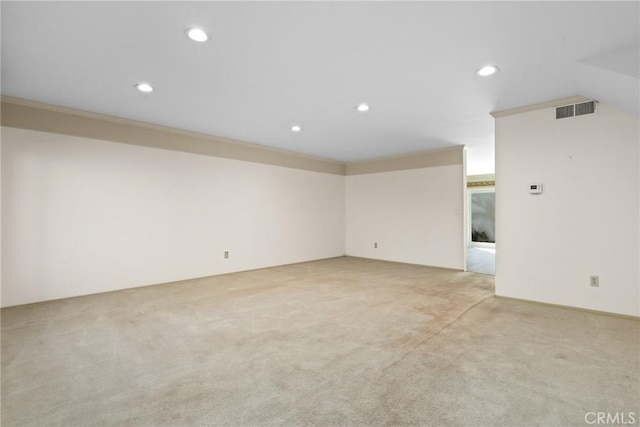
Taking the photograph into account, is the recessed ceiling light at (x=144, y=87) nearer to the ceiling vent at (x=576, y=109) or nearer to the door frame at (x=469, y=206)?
the ceiling vent at (x=576, y=109)

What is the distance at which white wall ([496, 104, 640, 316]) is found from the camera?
313 centimetres

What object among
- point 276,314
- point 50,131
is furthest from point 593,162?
point 50,131

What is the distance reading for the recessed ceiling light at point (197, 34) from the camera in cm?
219

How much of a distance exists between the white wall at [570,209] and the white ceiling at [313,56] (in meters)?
0.39

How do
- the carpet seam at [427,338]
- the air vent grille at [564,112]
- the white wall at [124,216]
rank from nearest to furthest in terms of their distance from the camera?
the carpet seam at [427,338] < the air vent grille at [564,112] < the white wall at [124,216]

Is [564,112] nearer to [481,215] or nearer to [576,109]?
[576,109]

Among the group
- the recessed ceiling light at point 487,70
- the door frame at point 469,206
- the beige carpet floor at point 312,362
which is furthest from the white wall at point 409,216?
the door frame at point 469,206

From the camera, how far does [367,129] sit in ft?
15.8

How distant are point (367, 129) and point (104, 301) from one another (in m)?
4.53

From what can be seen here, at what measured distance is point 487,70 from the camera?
110 inches

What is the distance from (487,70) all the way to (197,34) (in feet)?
8.67

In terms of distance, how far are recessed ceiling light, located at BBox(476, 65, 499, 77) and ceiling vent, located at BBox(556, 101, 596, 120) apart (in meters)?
1.40

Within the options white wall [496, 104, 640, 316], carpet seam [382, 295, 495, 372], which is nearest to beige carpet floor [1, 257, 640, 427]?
carpet seam [382, 295, 495, 372]

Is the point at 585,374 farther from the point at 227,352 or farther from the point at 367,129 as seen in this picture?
the point at 367,129
